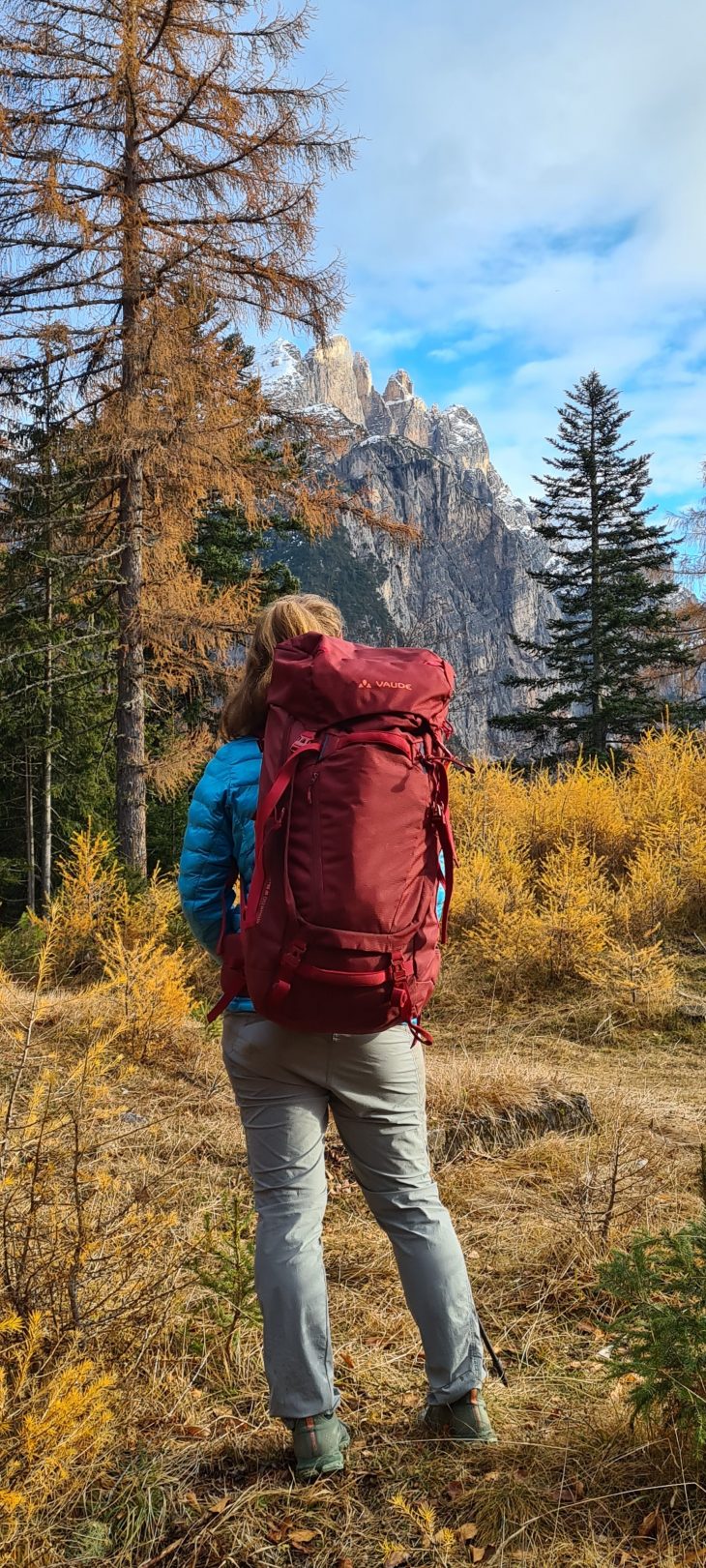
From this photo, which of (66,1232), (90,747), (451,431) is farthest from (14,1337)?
(451,431)

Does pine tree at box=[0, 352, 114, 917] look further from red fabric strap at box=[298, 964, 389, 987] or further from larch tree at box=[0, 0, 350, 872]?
red fabric strap at box=[298, 964, 389, 987]

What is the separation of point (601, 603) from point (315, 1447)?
20322mm

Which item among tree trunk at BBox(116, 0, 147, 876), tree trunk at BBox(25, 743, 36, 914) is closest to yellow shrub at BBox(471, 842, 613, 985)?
tree trunk at BBox(116, 0, 147, 876)

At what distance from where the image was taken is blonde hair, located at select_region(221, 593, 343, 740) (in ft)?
6.31

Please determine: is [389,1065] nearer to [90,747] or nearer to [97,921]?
[97,921]

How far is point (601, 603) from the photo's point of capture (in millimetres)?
20453

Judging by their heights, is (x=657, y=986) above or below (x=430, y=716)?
below

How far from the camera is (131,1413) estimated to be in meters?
1.80

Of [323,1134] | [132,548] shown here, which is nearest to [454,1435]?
[323,1134]

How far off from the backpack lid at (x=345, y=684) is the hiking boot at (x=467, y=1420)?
1316 millimetres

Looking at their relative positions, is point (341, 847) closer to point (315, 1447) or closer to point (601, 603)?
point (315, 1447)

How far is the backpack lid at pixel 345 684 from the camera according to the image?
1638 mm

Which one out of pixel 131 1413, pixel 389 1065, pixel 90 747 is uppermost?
pixel 90 747

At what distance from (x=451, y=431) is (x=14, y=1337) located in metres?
181
